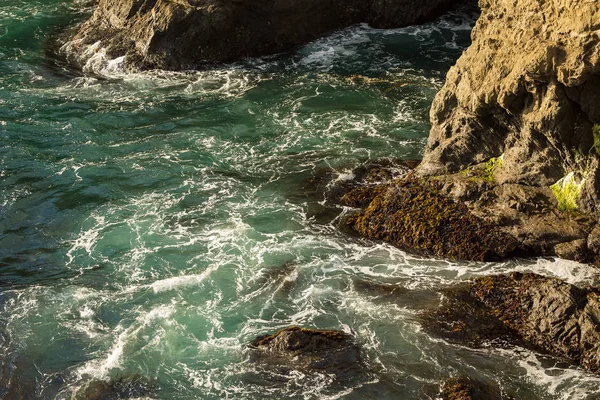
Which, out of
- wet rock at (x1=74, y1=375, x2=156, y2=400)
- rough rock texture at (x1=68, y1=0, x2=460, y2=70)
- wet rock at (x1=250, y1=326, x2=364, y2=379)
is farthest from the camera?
rough rock texture at (x1=68, y1=0, x2=460, y2=70)

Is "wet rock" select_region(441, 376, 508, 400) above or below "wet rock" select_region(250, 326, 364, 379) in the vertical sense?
above

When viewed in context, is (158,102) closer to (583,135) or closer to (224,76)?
(224,76)

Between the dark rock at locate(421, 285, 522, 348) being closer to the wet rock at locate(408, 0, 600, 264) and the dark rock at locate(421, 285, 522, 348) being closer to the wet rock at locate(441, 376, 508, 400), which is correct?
the wet rock at locate(441, 376, 508, 400)

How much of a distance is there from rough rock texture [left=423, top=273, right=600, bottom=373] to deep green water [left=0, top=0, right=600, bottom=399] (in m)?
0.41

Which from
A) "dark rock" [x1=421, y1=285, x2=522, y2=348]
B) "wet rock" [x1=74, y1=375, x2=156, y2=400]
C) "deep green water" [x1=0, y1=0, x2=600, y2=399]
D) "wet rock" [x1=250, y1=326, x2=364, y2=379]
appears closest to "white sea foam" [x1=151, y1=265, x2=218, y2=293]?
"deep green water" [x1=0, y1=0, x2=600, y2=399]

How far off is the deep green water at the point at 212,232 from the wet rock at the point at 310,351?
0.29 metres

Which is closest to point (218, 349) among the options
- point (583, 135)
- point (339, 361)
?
point (339, 361)

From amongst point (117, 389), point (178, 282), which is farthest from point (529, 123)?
point (117, 389)

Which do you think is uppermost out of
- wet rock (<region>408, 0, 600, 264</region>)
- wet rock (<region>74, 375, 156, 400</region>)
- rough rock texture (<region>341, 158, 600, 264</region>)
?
wet rock (<region>408, 0, 600, 264</region>)

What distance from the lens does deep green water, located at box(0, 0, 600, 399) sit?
51.2 ft

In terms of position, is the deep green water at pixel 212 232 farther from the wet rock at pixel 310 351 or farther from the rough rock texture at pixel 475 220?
the rough rock texture at pixel 475 220

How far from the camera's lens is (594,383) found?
14.5 m

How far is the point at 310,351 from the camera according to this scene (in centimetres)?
1573

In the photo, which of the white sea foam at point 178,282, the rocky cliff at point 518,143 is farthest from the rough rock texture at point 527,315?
the white sea foam at point 178,282
